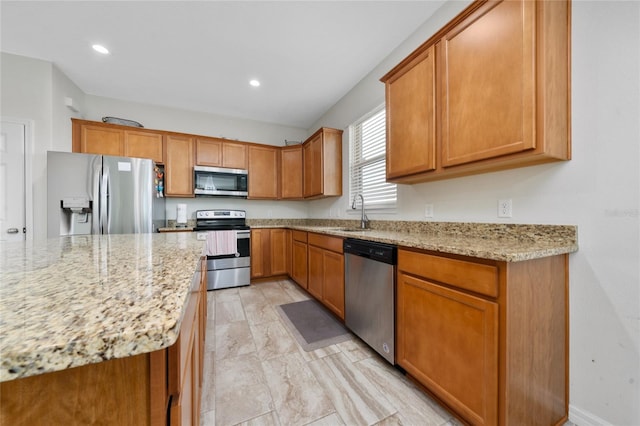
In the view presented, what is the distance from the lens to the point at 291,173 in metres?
4.24

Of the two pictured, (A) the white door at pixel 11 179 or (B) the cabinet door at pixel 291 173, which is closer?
(A) the white door at pixel 11 179

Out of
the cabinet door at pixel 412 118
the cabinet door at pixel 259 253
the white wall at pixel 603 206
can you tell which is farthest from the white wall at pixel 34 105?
the white wall at pixel 603 206

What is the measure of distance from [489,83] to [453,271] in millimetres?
1077

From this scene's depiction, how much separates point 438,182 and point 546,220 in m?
0.78

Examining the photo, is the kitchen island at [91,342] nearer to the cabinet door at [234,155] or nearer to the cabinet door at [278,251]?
the cabinet door at [278,251]

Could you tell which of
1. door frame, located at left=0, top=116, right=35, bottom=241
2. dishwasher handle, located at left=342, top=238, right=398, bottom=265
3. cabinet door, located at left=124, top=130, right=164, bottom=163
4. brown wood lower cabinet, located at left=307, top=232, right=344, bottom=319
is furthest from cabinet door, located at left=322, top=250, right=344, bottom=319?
door frame, located at left=0, top=116, right=35, bottom=241

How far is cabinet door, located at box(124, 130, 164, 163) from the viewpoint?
131 inches

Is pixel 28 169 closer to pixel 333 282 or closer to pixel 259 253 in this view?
pixel 259 253

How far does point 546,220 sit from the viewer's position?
1384 millimetres

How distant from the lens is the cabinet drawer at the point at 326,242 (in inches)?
92.6

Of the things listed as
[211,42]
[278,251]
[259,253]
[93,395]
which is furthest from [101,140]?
[93,395]

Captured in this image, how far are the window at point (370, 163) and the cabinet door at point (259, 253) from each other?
1520 mm

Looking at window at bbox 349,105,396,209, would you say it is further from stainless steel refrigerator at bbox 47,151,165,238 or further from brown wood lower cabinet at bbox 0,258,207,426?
stainless steel refrigerator at bbox 47,151,165,238

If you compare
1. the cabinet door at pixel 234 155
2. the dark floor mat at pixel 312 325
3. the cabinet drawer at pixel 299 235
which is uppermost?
the cabinet door at pixel 234 155
